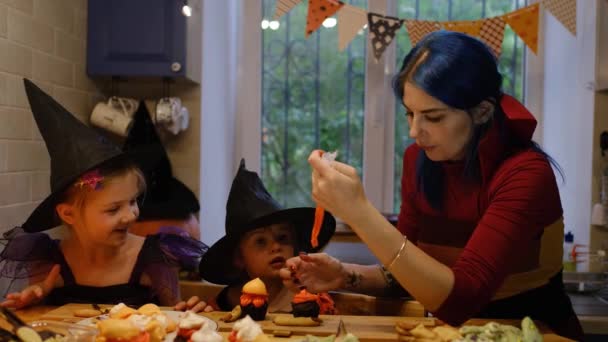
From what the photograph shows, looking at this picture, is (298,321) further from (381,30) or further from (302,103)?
(302,103)

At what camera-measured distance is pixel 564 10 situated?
95.7 inches

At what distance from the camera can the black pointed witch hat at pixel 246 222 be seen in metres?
1.63

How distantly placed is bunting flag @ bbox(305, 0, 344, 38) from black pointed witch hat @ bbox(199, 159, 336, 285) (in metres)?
1.02

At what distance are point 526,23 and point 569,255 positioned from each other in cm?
94

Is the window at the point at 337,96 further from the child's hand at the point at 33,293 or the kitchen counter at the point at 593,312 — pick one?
the child's hand at the point at 33,293

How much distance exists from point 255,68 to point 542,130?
137 centimetres

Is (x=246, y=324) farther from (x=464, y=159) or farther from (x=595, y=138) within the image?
(x=595, y=138)

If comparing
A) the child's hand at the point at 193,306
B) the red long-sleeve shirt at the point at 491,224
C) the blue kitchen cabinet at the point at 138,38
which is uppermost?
the blue kitchen cabinet at the point at 138,38

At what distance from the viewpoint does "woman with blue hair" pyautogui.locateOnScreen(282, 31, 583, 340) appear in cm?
112

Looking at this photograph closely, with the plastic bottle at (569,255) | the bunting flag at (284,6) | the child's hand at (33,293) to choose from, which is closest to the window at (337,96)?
the bunting flag at (284,6)

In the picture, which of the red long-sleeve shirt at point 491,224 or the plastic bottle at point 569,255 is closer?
the red long-sleeve shirt at point 491,224

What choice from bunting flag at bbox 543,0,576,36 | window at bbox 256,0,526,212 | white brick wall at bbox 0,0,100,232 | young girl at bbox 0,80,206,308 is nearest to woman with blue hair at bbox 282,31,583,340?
young girl at bbox 0,80,206,308

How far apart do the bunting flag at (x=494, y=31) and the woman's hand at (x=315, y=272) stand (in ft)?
4.74

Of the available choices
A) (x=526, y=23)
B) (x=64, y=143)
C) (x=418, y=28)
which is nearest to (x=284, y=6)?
(x=418, y=28)
